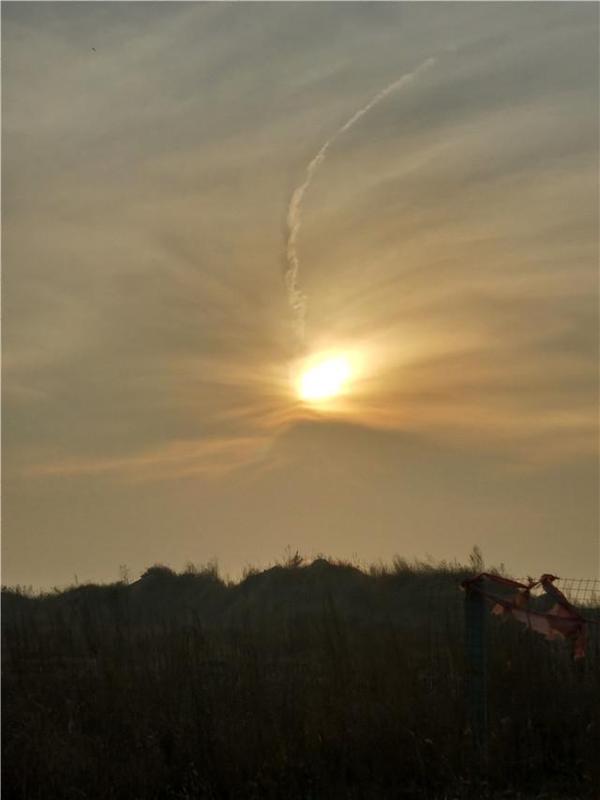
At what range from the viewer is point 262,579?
3694cm

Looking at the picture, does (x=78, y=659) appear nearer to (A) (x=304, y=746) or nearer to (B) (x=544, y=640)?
(A) (x=304, y=746)

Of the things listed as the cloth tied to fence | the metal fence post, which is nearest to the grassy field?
the metal fence post

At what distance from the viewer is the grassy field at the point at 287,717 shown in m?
12.6

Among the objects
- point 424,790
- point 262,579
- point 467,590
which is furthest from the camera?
point 262,579

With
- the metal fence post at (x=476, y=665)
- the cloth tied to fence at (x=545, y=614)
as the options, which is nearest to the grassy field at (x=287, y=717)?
the metal fence post at (x=476, y=665)

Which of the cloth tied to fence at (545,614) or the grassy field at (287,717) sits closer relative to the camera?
the grassy field at (287,717)

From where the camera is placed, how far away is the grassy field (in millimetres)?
12586

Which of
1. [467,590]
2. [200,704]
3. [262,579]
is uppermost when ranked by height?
[262,579]

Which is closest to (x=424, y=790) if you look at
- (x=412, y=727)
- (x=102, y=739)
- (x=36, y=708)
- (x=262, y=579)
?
(x=412, y=727)

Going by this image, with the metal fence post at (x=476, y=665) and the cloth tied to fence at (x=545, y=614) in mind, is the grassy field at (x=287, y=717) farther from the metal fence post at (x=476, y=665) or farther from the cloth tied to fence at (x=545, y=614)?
the cloth tied to fence at (x=545, y=614)

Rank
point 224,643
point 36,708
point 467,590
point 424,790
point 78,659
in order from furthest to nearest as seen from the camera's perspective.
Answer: point 224,643 → point 78,659 → point 36,708 → point 467,590 → point 424,790

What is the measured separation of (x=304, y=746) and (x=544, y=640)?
4.52 meters

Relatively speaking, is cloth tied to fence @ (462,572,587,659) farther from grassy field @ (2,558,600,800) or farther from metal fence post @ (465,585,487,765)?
grassy field @ (2,558,600,800)

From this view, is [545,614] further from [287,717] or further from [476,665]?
[287,717]
